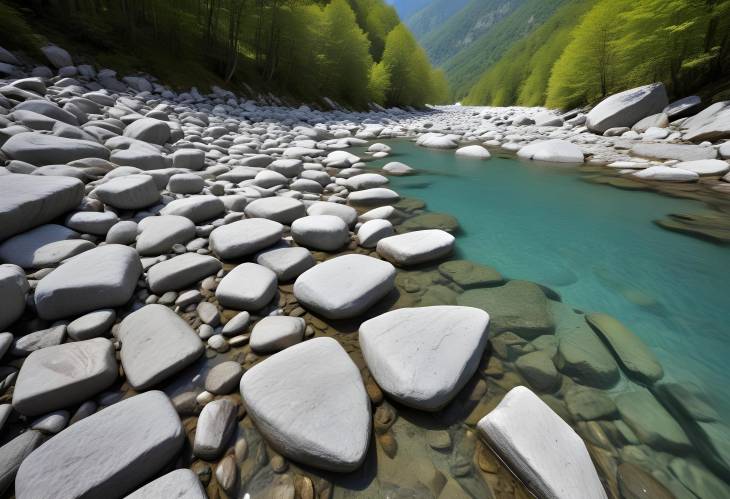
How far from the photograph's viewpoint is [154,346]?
53.5 inches

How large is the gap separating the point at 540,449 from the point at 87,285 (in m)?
2.30

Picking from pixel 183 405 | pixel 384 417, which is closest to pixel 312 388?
pixel 384 417

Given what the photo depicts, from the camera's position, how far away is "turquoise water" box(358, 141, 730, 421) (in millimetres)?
1866

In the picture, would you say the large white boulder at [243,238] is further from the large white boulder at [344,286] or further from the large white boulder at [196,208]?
the large white boulder at [344,286]

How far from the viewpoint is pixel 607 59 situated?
14023 millimetres

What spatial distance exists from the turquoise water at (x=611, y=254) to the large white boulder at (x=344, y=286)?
124 cm

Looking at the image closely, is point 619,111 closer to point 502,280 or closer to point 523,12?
point 502,280

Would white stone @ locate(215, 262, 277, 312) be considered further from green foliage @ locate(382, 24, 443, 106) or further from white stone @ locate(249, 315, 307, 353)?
green foliage @ locate(382, 24, 443, 106)

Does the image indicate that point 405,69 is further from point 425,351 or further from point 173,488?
point 173,488

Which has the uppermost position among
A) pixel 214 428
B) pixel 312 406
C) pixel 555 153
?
pixel 555 153

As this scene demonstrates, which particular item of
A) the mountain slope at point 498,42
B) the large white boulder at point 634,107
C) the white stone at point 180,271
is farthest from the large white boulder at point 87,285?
the mountain slope at point 498,42

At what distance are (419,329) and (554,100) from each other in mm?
23283

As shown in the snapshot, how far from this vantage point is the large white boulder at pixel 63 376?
1100 millimetres

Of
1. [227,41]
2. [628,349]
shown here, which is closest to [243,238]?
[628,349]
